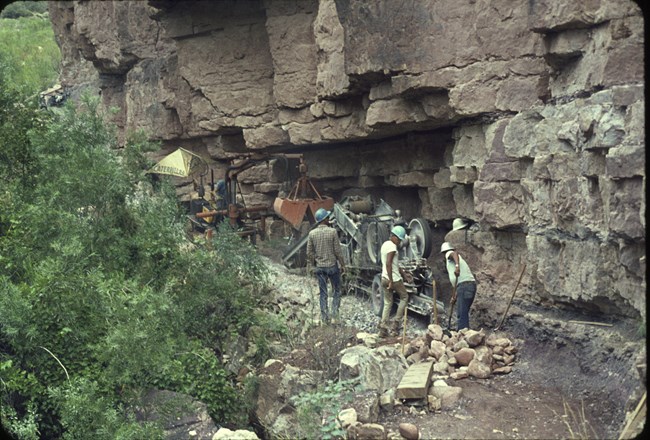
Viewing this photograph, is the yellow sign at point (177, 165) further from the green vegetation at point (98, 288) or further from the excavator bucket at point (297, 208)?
the excavator bucket at point (297, 208)

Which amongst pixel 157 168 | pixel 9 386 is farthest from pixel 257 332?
pixel 157 168

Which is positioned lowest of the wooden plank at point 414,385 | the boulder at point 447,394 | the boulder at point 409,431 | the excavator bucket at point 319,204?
the boulder at point 409,431

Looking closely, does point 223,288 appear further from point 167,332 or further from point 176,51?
point 176,51

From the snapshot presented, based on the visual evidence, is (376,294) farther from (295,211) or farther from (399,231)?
(295,211)

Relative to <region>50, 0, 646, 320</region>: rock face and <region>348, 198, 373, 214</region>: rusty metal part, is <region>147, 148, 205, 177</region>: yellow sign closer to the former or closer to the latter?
<region>50, 0, 646, 320</region>: rock face

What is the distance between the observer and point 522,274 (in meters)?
10.6

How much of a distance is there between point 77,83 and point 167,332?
810 inches

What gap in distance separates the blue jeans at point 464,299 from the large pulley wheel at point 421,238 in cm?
222

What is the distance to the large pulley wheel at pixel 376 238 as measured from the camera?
13977 mm

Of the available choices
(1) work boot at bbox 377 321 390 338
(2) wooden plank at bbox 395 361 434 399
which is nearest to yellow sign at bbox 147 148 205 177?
(1) work boot at bbox 377 321 390 338

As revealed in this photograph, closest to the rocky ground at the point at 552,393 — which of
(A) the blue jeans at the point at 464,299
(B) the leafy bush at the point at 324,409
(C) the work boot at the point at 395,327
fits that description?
(B) the leafy bush at the point at 324,409

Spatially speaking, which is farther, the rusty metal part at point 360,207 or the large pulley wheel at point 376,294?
the rusty metal part at point 360,207

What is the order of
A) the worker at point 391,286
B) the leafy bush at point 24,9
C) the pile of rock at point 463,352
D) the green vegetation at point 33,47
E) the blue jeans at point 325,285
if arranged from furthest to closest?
the leafy bush at point 24,9 < the green vegetation at point 33,47 < the blue jeans at point 325,285 < the worker at point 391,286 < the pile of rock at point 463,352

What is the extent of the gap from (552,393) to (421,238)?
5146mm
